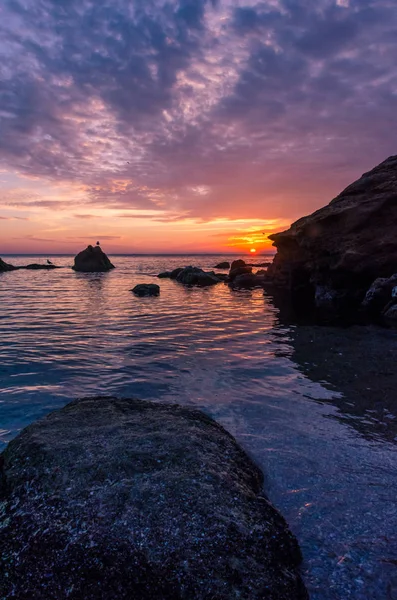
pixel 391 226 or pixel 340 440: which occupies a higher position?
pixel 391 226

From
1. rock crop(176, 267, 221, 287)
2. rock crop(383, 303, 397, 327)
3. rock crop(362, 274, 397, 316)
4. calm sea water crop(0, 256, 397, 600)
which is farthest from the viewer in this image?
rock crop(176, 267, 221, 287)

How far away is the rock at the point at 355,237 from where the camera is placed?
20828 mm

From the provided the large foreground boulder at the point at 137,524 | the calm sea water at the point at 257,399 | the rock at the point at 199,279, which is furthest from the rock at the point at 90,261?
the large foreground boulder at the point at 137,524

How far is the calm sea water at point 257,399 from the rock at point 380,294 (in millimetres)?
6644

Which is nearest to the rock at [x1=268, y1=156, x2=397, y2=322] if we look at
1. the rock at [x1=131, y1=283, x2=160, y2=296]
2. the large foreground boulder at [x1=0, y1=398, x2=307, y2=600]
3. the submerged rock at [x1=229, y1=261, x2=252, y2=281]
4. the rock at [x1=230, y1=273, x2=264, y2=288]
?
the rock at [x1=131, y1=283, x2=160, y2=296]

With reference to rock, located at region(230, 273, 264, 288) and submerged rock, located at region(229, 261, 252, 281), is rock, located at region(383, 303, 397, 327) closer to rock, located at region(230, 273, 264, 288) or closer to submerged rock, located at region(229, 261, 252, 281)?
rock, located at region(230, 273, 264, 288)

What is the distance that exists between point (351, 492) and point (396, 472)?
90cm

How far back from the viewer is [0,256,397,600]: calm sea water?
3.44 metres

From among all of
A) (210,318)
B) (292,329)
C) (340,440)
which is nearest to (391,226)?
(292,329)

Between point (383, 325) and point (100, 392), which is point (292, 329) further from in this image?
point (100, 392)

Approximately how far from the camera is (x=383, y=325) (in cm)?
1562

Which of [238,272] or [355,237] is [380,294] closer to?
[355,237]

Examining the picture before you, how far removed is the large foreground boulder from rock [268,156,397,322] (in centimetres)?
1819

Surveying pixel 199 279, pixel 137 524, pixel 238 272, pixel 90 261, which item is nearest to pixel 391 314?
pixel 137 524
